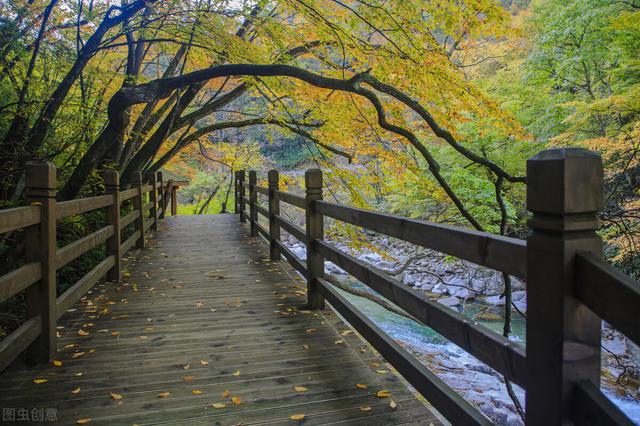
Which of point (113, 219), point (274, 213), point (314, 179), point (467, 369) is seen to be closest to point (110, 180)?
point (113, 219)

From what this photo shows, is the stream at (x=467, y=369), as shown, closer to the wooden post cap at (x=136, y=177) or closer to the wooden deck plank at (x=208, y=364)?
the wooden deck plank at (x=208, y=364)

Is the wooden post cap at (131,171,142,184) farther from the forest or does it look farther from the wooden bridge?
the wooden bridge

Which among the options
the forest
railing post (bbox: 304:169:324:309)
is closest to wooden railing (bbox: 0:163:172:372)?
the forest

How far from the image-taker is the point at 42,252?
8.98ft

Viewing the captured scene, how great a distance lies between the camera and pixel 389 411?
7.25 feet

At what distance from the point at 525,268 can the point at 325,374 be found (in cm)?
167

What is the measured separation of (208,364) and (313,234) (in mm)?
1423

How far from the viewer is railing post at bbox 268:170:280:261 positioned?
18.8 feet

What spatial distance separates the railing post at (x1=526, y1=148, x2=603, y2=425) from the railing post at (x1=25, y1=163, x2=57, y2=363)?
2.82 m

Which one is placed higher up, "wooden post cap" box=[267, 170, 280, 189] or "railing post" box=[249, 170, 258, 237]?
"wooden post cap" box=[267, 170, 280, 189]

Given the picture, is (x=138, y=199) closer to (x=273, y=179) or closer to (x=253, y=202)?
(x=253, y=202)

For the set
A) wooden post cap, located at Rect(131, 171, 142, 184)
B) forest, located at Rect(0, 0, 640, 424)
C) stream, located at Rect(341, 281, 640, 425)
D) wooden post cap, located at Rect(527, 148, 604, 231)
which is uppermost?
forest, located at Rect(0, 0, 640, 424)

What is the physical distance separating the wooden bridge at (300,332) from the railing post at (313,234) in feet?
0.05

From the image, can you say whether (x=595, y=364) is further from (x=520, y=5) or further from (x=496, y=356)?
(x=520, y=5)
